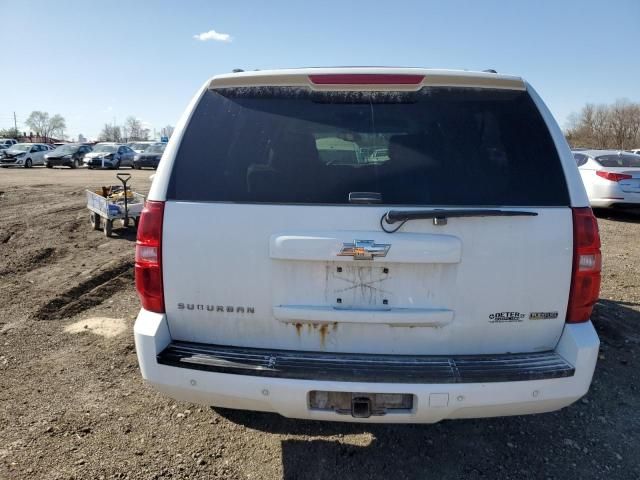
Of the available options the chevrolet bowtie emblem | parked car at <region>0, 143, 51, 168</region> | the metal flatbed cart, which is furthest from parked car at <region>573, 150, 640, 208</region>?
parked car at <region>0, 143, 51, 168</region>

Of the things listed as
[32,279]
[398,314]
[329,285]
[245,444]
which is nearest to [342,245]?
[329,285]

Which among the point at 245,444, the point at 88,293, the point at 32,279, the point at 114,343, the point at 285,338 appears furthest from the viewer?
the point at 32,279

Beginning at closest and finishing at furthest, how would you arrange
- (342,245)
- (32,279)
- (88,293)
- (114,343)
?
(342,245) < (114,343) < (88,293) < (32,279)

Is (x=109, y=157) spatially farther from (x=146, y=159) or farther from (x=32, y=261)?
(x=32, y=261)

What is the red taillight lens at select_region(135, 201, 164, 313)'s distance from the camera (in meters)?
2.28

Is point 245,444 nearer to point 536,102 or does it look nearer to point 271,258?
point 271,258

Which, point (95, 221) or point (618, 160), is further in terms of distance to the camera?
point (618, 160)

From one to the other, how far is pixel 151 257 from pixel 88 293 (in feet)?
12.1

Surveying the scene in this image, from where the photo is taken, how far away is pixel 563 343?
7.47 feet

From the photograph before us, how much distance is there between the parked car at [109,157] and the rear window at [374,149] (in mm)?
32519

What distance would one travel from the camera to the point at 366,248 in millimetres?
2133

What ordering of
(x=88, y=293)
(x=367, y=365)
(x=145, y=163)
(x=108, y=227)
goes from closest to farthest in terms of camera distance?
(x=367, y=365) → (x=88, y=293) → (x=108, y=227) → (x=145, y=163)

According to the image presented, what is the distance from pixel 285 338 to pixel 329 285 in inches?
13.8

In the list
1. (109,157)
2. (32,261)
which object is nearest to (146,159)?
(109,157)
